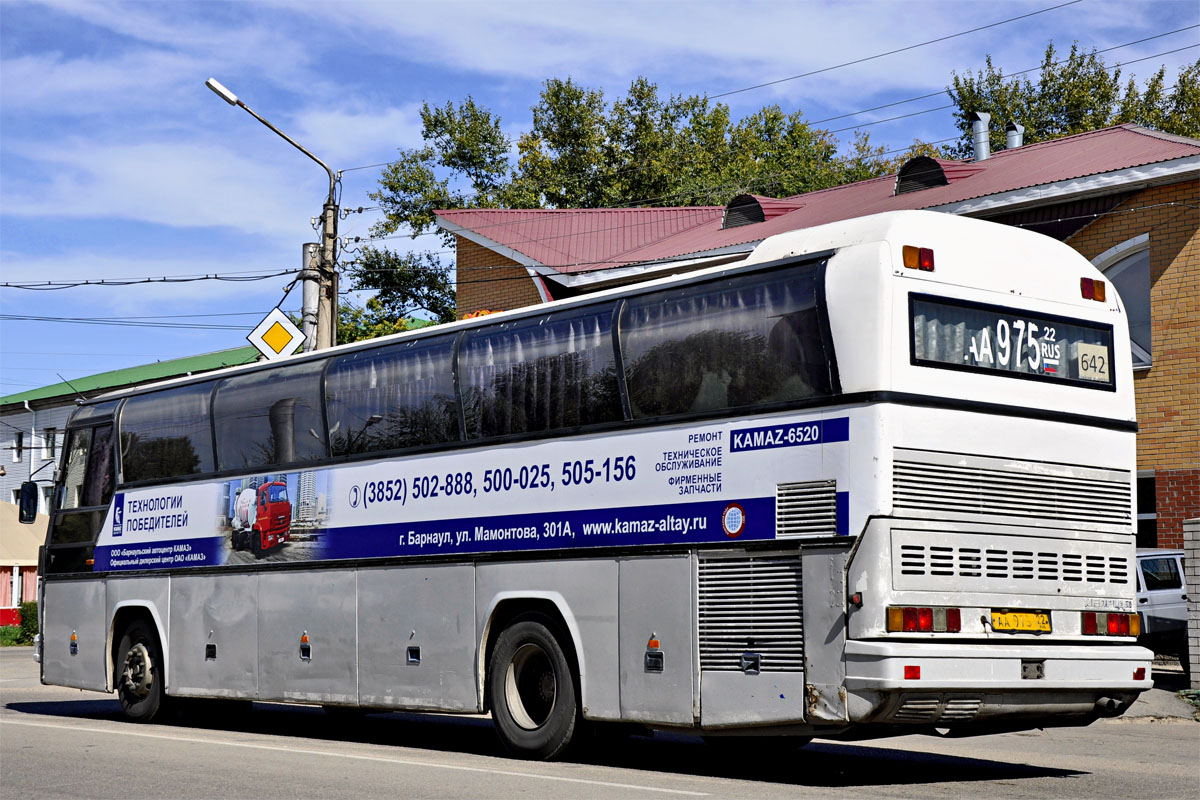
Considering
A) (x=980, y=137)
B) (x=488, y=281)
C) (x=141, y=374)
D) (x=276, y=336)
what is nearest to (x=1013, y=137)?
(x=980, y=137)

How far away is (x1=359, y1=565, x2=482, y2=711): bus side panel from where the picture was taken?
1270 cm

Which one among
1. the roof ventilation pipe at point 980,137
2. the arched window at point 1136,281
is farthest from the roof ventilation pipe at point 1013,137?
the arched window at point 1136,281

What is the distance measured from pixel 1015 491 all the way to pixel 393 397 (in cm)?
610

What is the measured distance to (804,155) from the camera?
55.1 meters

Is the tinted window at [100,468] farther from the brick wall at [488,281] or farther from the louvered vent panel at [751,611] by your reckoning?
the brick wall at [488,281]

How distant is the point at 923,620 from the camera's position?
31.1 feet

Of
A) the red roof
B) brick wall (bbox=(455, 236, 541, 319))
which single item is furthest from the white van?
brick wall (bbox=(455, 236, 541, 319))

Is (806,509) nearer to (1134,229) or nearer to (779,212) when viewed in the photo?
(1134,229)

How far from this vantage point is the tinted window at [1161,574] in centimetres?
2103

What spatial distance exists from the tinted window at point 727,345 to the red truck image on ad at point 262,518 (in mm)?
5053

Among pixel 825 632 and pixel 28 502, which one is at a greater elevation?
pixel 28 502

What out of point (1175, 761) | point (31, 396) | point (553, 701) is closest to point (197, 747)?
point (553, 701)

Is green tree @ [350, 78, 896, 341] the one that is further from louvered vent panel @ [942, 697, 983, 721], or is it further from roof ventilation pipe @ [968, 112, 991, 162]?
louvered vent panel @ [942, 697, 983, 721]

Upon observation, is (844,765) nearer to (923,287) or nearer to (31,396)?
(923,287)
